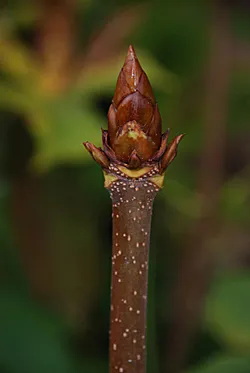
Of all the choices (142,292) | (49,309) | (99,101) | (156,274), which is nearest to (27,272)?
(49,309)

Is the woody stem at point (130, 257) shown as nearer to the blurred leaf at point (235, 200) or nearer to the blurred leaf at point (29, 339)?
the blurred leaf at point (29, 339)

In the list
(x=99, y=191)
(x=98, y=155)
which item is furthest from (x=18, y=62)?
(x=98, y=155)

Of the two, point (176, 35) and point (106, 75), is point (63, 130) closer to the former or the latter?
point (106, 75)

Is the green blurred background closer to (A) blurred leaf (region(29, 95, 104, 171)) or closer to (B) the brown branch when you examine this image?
(A) blurred leaf (region(29, 95, 104, 171))

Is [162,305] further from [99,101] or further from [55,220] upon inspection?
[99,101]

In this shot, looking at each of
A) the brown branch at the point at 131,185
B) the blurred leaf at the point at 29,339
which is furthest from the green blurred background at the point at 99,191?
the brown branch at the point at 131,185
